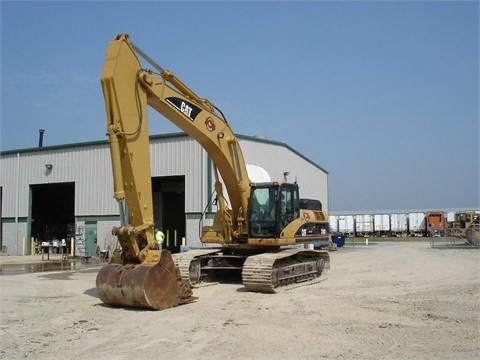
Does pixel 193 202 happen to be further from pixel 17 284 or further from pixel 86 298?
pixel 86 298

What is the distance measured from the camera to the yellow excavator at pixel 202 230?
432 inches

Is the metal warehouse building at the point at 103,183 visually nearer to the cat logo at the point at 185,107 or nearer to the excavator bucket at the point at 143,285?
the cat logo at the point at 185,107

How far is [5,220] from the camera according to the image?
34.9 meters

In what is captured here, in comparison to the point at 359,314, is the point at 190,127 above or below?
above

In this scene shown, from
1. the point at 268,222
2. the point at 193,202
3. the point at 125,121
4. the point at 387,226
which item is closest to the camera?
the point at 125,121

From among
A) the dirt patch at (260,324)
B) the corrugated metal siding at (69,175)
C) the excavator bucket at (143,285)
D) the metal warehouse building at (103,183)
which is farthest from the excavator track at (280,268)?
the corrugated metal siding at (69,175)

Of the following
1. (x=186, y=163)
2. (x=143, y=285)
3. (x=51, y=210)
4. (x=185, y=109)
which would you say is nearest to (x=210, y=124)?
(x=185, y=109)

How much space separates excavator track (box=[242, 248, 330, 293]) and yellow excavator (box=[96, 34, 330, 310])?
26 mm

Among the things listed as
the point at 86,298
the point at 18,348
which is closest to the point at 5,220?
the point at 86,298

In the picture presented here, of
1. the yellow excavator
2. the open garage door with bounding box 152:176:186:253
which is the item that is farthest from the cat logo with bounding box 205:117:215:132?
the open garage door with bounding box 152:176:186:253

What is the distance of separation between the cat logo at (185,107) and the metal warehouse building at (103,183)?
13656 millimetres

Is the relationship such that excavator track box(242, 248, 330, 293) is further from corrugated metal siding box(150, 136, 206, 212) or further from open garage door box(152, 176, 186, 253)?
open garage door box(152, 176, 186, 253)

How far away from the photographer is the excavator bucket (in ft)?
34.8

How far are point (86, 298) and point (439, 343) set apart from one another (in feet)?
27.5
